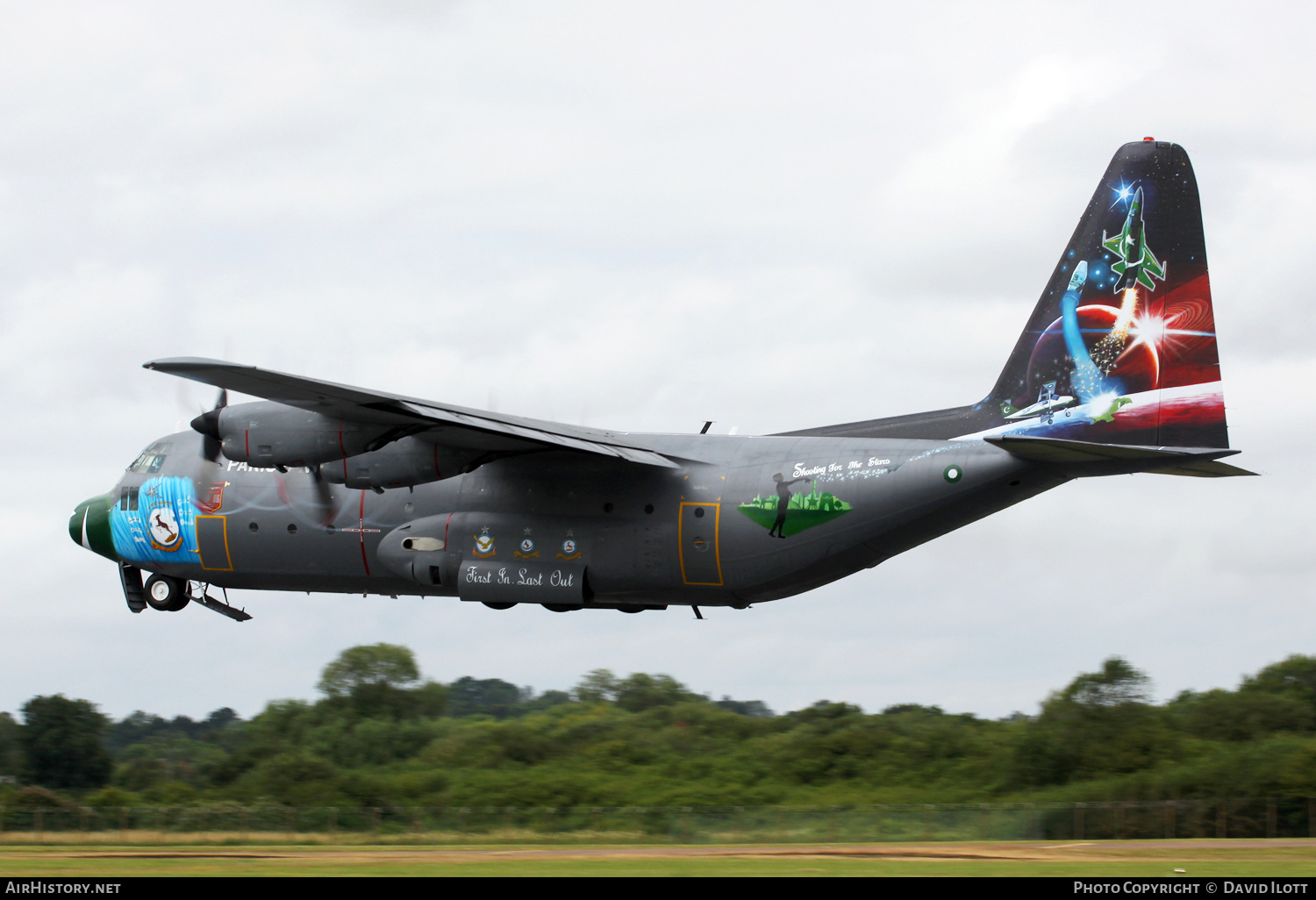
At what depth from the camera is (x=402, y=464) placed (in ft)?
65.5

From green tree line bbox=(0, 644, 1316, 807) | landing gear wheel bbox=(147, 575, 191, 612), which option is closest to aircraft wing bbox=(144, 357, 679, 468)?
landing gear wheel bbox=(147, 575, 191, 612)

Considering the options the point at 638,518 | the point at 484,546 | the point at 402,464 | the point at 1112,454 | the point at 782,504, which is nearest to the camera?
the point at 1112,454

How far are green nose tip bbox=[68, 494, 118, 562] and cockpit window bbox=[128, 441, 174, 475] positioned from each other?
78cm

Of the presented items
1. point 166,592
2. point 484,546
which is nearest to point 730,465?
point 484,546

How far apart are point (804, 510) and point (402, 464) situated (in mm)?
5788

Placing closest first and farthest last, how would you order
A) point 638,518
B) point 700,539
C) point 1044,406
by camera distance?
point 1044,406 < point 700,539 < point 638,518

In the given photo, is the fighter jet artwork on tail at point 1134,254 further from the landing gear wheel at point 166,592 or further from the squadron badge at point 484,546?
the landing gear wheel at point 166,592

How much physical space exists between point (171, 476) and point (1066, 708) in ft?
69.9

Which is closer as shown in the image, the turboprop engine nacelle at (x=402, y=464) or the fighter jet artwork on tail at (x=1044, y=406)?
the fighter jet artwork on tail at (x=1044, y=406)

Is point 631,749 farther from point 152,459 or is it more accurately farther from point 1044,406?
point 1044,406

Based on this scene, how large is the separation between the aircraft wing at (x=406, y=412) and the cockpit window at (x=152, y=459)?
569cm

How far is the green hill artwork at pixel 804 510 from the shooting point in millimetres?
19938

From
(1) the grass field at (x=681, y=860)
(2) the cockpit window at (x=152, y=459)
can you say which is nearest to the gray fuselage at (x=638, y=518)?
(2) the cockpit window at (x=152, y=459)
